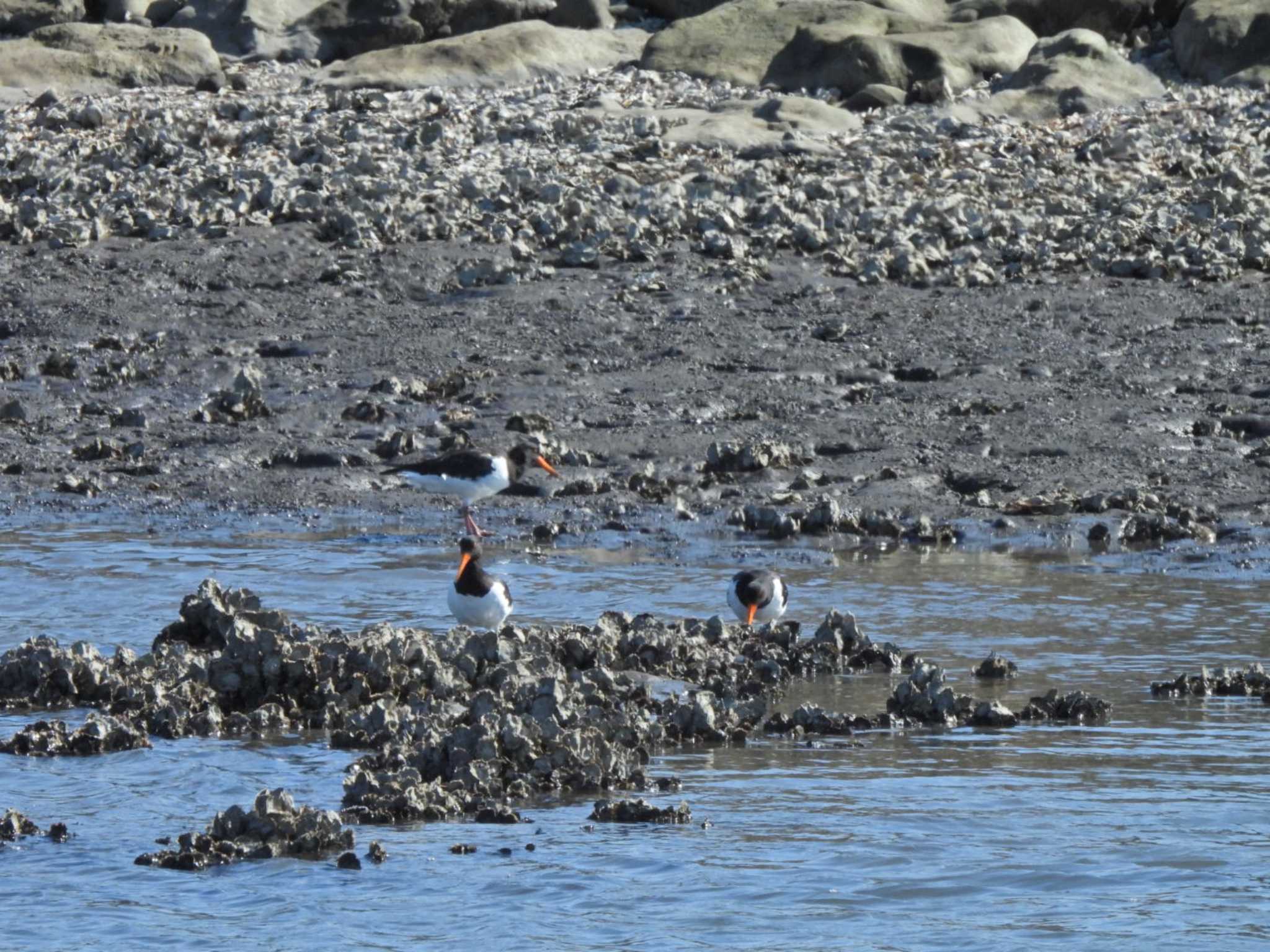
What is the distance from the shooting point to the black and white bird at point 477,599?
408 inches

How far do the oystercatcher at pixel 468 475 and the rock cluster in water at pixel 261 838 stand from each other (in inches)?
228

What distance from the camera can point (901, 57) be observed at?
2403 centimetres

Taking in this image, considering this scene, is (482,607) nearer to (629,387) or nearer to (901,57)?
(629,387)

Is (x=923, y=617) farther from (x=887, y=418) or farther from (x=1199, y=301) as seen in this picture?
(x=1199, y=301)

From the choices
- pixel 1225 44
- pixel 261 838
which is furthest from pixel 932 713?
pixel 1225 44

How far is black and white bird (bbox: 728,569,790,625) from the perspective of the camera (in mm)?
10336

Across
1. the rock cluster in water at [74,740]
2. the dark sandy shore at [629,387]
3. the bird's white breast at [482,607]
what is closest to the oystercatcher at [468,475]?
the dark sandy shore at [629,387]

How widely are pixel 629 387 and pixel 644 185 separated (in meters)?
4.51

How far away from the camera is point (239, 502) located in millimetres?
14109

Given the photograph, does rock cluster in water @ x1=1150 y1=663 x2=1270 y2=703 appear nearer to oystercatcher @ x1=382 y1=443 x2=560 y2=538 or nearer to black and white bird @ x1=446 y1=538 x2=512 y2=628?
black and white bird @ x1=446 y1=538 x2=512 y2=628

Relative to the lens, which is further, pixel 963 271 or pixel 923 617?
pixel 963 271

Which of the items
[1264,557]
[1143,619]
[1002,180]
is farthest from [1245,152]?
[1143,619]

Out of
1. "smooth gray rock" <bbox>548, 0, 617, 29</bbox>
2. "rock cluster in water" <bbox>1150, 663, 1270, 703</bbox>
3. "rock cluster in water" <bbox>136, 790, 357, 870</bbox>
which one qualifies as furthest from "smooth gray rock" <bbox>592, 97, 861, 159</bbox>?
"rock cluster in water" <bbox>136, 790, 357, 870</bbox>

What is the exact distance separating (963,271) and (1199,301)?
2.00 m
